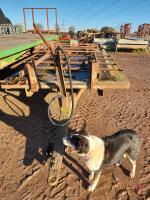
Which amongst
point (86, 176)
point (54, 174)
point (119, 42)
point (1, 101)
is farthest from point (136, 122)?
point (119, 42)

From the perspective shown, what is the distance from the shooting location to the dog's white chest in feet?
9.75

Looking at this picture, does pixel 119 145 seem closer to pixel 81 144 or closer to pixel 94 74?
pixel 81 144

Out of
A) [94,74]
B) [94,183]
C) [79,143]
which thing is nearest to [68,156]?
[94,183]

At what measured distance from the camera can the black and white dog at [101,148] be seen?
2.81 metres

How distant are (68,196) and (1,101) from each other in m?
4.22

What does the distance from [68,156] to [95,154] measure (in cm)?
124

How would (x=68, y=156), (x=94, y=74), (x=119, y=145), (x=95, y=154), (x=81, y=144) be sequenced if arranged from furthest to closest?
(x=68, y=156)
(x=94, y=74)
(x=119, y=145)
(x=95, y=154)
(x=81, y=144)

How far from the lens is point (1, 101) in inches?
262

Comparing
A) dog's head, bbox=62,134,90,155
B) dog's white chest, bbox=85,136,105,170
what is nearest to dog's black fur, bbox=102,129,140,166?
dog's white chest, bbox=85,136,105,170

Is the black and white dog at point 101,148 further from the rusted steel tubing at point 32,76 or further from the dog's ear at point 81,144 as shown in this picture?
the rusted steel tubing at point 32,76

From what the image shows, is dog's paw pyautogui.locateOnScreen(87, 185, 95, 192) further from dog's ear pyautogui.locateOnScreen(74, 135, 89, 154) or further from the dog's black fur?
dog's ear pyautogui.locateOnScreen(74, 135, 89, 154)

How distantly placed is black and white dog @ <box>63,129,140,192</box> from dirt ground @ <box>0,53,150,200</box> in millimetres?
261

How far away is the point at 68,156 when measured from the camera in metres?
4.19

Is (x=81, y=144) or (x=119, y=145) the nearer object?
(x=81, y=144)
